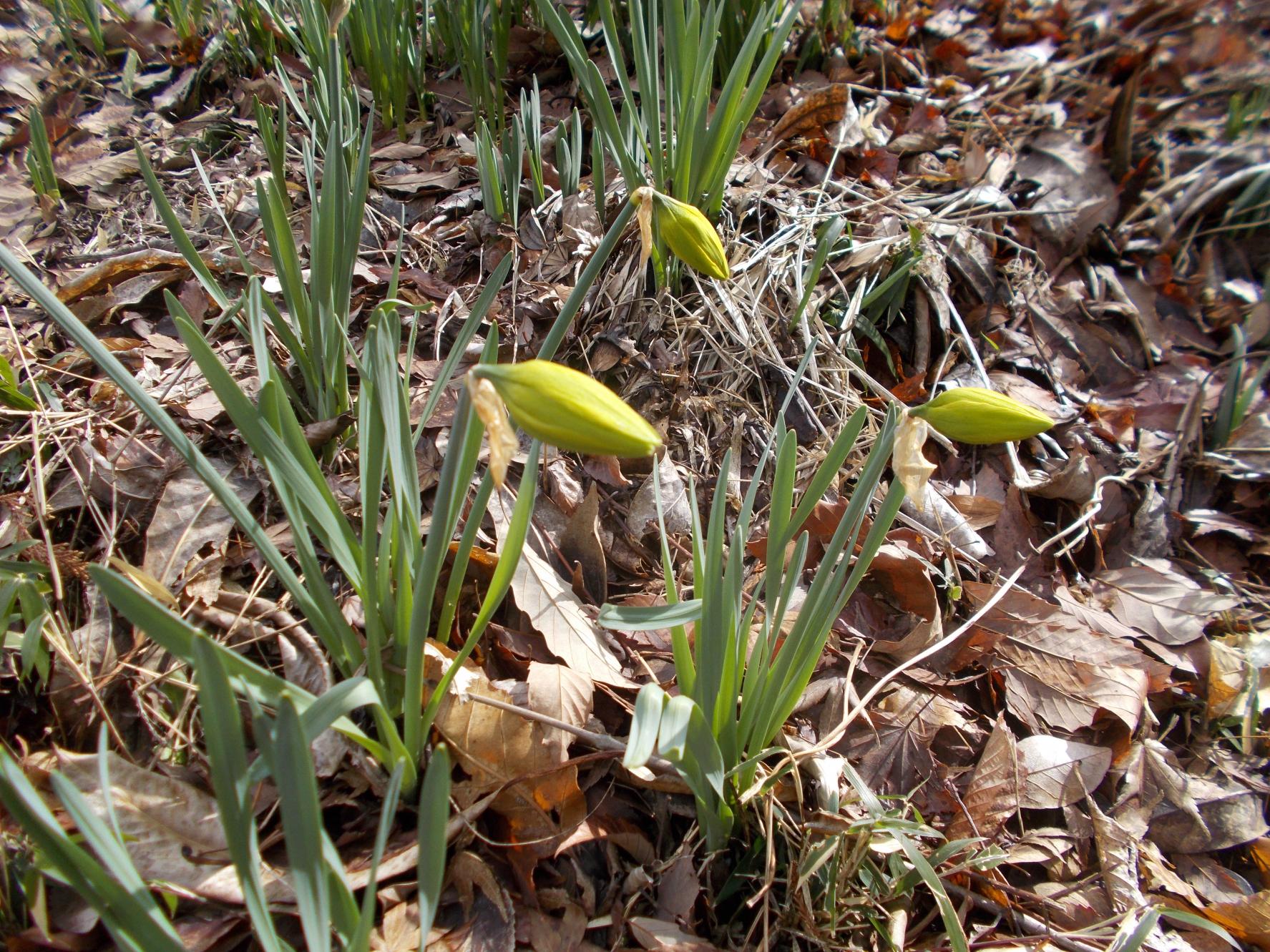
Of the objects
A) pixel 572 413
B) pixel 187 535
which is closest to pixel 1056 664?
pixel 572 413

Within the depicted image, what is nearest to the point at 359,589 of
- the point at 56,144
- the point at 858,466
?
the point at 858,466

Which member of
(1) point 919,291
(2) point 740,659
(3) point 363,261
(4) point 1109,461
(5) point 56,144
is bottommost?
(4) point 1109,461

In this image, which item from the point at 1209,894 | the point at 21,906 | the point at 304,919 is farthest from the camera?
the point at 1209,894

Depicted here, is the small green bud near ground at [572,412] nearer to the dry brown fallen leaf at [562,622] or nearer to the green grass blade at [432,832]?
the green grass blade at [432,832]

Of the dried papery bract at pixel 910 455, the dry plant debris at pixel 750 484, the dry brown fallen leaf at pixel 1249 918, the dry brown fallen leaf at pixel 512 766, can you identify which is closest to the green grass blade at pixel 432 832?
the dry plant debris at pixel 750 484

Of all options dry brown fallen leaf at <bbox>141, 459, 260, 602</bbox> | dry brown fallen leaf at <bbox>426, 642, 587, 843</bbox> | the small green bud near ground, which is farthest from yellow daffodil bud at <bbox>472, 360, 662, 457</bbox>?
dry brown fallen leaf at <bbox>141, 459, 260, 602</bbox>

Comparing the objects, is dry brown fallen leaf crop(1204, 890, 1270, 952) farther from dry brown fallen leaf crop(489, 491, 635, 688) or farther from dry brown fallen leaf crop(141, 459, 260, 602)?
dry brown fallen leaf crop(141, 459, 260, 602)

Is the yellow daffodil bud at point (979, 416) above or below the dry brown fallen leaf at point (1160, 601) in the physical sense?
above

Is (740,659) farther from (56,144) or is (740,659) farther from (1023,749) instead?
(56,144)
